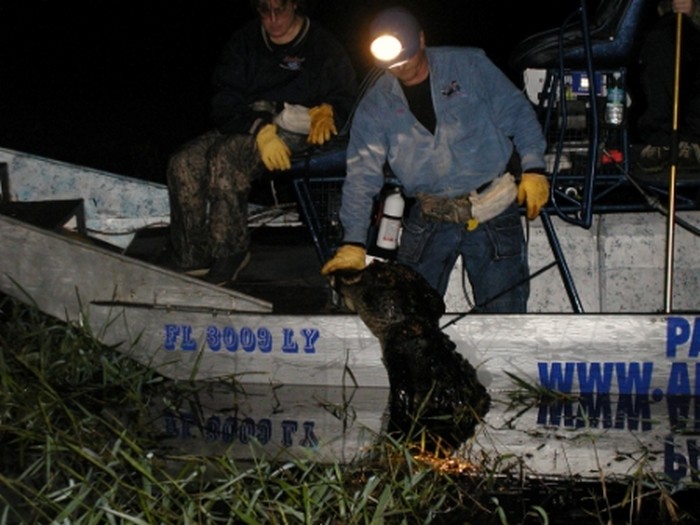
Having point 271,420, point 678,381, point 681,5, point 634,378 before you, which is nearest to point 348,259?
point 271,420

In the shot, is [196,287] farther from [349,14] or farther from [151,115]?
[349,14]

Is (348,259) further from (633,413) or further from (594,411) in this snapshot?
(633,413)

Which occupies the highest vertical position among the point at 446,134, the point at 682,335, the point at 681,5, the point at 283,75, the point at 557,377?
the point at 681,5

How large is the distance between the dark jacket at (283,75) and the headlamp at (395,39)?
117 centimetres

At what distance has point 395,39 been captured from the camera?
612 centimetres

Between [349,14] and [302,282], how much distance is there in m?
23.6

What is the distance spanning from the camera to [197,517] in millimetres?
4805

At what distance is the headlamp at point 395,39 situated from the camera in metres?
6.12

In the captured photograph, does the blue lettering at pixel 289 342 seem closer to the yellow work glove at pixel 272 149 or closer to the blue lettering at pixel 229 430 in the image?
the blue lettering at pixel 229 430

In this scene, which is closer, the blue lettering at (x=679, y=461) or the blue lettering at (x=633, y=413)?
the blue lettering at (x=679, y=461)

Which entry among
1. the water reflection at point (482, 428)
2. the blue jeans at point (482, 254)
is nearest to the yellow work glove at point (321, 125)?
the blue jeans at point (482, 254)

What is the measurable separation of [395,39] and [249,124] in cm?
146

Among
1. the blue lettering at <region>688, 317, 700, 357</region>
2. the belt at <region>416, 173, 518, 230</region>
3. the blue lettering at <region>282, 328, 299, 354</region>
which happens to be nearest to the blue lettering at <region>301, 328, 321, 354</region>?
the blue lettering at <region>282, 328, 299, 354</region>

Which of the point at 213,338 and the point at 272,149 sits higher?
the point at 272,149
